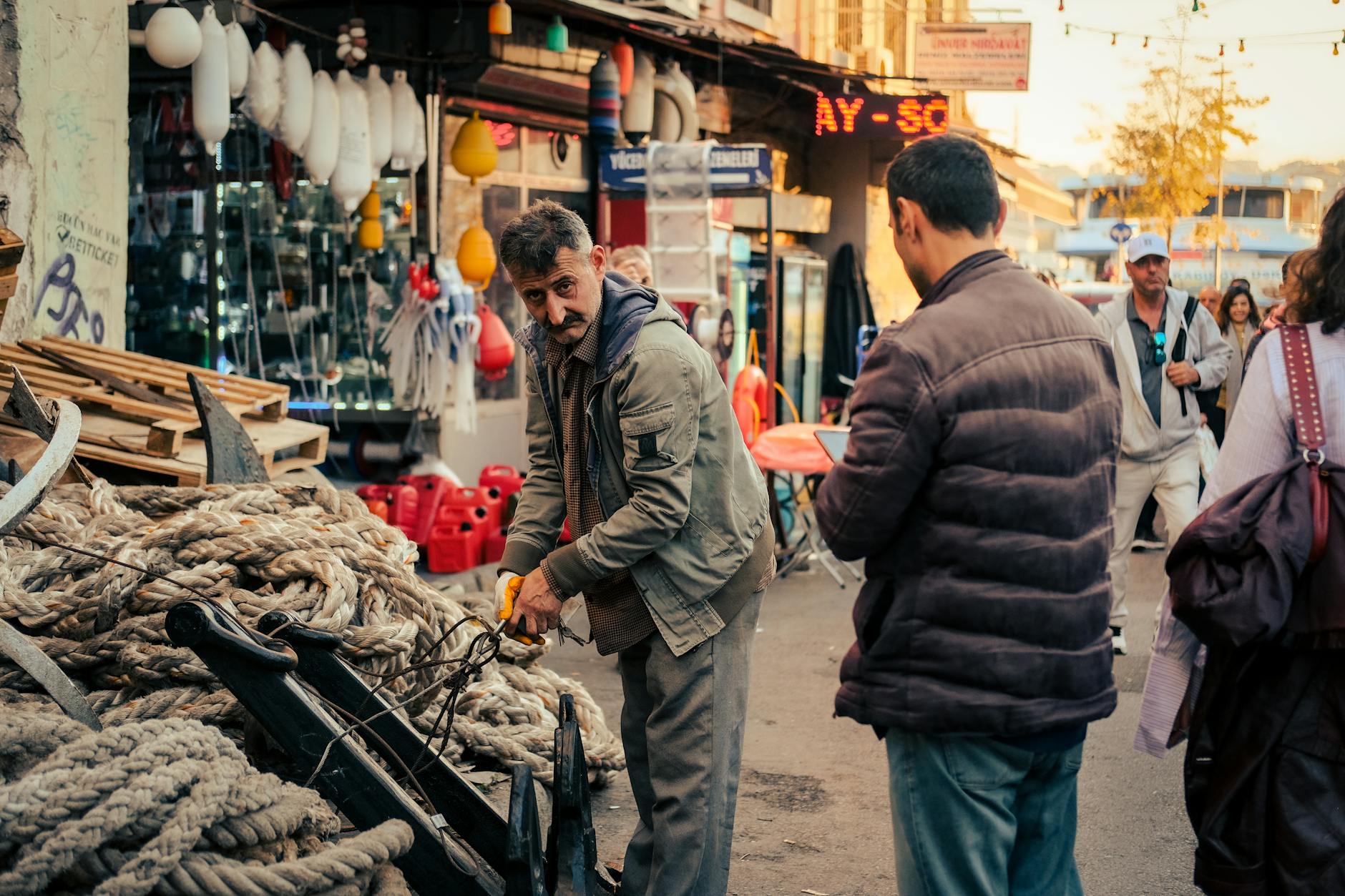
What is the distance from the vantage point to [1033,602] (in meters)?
2.66

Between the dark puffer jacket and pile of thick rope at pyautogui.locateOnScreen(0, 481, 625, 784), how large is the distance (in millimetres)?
1443

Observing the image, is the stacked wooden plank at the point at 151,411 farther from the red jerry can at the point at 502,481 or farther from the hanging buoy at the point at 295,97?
the red jerry can at the point at 502,481

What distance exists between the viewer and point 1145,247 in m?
7.20

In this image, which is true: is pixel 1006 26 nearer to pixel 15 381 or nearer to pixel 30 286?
pixel 30 286

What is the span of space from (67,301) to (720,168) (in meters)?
5.12

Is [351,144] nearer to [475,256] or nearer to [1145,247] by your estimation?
[475,256]

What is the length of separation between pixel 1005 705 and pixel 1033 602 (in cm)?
20

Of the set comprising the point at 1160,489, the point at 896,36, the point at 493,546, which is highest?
the point at 896,36

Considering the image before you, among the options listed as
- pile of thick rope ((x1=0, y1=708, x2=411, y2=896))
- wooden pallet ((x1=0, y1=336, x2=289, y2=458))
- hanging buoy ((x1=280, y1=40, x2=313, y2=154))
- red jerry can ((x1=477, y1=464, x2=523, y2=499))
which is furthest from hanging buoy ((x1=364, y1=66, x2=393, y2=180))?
pile of thick rope ((x1=0, y1=708, x2=411, y2=896))

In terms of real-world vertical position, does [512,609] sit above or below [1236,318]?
below

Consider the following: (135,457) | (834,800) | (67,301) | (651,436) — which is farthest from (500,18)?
(651,436)

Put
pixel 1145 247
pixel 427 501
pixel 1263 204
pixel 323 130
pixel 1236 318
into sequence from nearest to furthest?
pixel 1145 247, pixel 323 130, pixel 427 501, pixel 1236 318, pixel 1263 204

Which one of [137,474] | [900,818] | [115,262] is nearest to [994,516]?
[900,818]

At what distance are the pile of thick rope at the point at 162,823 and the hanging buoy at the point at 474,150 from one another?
7900 mm
